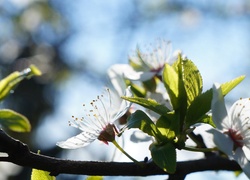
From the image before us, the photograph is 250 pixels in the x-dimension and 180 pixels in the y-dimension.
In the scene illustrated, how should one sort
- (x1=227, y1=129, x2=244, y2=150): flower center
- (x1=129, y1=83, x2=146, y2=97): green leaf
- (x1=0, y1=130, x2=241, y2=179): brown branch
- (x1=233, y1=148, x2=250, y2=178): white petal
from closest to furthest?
(x1=0, y1=130, x2=241, y2=179): brown branch
(x1=233, y1=148, x2=250, y2=178): white petal
(x1=227, y1=129, x2=244, y2=150): flower center
(x1=129, y1=83, x2=146, y2=97): green leaf

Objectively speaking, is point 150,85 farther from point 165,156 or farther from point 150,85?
point 165,156

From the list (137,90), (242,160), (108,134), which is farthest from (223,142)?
(137,90)

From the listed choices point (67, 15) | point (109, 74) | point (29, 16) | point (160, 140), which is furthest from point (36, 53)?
point (160, 140)

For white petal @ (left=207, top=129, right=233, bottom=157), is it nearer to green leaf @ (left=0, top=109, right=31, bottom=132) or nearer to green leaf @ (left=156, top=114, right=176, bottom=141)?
green leaf @ (left=156, top=114, right=176, bottom=141)

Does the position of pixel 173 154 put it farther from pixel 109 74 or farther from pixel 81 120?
pixel 109 74

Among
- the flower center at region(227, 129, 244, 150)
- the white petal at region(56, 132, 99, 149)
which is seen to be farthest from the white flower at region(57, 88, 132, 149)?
the flower center at region(227, 129, 244, 150)

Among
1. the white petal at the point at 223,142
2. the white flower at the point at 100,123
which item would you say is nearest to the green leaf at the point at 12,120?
the white flower at the point at 100,123
